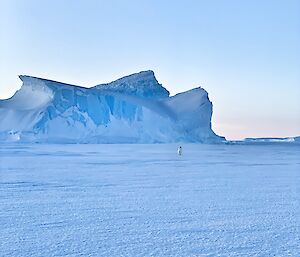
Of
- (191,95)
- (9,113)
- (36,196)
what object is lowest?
(36,196)

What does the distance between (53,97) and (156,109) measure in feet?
31.5

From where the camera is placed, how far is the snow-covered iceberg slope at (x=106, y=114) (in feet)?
97.5

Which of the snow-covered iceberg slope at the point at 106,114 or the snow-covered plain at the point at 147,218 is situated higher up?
the snow-covered iceberg slope at the point at 106,114

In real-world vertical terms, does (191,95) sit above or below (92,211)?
above

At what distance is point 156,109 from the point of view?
3447 cm

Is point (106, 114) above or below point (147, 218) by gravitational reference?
above

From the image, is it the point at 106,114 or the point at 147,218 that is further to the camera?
the point at 106,114

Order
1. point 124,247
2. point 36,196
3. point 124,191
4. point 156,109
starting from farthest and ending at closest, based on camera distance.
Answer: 1. point 156,109
2. point 124,191
3. point 36,196
4. point 124,247

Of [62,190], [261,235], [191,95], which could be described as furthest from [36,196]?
[191,95]

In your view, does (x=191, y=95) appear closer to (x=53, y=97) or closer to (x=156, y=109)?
(x=156, y=109)

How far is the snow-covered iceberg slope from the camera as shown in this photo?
29.7 meters

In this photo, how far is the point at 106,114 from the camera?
105 ft

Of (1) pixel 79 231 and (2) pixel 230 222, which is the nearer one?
(1) pixel 79 231

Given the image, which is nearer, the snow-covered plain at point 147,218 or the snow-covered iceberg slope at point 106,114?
the snow-covered plain at point 147,218
